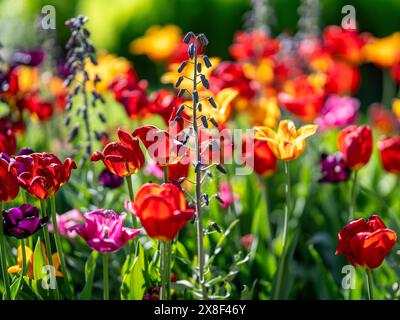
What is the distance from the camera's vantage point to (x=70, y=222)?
113 inches

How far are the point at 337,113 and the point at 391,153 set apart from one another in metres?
0.90

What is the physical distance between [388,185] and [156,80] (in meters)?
5.33

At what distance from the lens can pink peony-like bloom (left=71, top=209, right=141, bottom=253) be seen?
6.59ft

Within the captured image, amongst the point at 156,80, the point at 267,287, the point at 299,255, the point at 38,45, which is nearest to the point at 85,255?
the point at 267,287

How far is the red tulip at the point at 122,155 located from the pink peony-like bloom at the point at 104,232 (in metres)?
0.18

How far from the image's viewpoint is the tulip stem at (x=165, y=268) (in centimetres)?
213

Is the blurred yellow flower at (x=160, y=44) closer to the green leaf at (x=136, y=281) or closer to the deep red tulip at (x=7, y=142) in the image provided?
the deep red tulip at (x=7, y=142)

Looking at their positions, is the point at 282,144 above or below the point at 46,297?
above

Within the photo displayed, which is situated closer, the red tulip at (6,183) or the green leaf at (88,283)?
the red tulip at (6,183)

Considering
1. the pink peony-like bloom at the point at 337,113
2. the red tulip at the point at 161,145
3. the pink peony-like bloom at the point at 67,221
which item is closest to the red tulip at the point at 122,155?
the red tulip at the point at 161,145

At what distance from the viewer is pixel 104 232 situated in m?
2.04

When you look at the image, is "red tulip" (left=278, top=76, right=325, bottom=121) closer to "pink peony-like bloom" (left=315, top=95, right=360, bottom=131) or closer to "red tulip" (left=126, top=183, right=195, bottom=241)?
"pink peony-like bloom" (left=315, top=95, right=360, bottom=131)

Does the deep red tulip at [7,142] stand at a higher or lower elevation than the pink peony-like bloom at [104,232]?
higher
